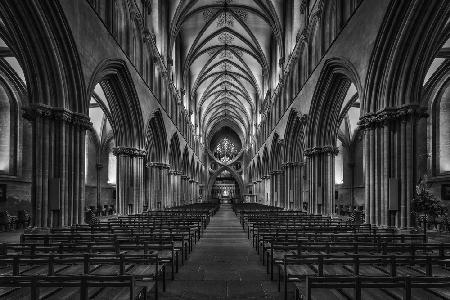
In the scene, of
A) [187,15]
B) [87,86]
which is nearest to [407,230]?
[87,86]

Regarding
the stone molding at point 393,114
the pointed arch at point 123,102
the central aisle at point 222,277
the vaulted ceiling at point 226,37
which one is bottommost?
the central aisle at point 222,277

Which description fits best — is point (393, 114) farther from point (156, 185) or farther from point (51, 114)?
point (156, 185)

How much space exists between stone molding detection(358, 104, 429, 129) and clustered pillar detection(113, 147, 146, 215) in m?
13.6

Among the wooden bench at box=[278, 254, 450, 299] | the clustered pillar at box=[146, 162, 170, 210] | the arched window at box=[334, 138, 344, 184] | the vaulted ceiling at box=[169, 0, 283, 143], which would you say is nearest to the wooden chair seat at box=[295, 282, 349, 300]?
the wooden bench at box=[278, 254, 450, 299]

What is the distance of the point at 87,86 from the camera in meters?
14.5

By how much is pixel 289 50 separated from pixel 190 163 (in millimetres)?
23895

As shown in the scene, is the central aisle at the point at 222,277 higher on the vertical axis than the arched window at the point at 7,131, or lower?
lower

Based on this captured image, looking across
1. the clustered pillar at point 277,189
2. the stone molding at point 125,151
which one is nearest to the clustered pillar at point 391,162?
the stone molding at point 125,151

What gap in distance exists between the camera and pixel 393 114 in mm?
13156

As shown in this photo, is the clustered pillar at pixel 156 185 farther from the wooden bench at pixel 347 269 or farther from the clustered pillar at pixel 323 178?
the wooden bench at pixel 347 269

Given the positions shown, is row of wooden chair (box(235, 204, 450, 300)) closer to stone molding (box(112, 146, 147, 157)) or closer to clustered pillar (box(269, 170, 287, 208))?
stone molding (box(112, 146, 147, 157))

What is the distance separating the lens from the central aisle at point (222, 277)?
23.2 ft

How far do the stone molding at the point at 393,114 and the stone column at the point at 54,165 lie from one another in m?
10.6

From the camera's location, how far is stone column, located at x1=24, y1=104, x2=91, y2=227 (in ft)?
41.7
